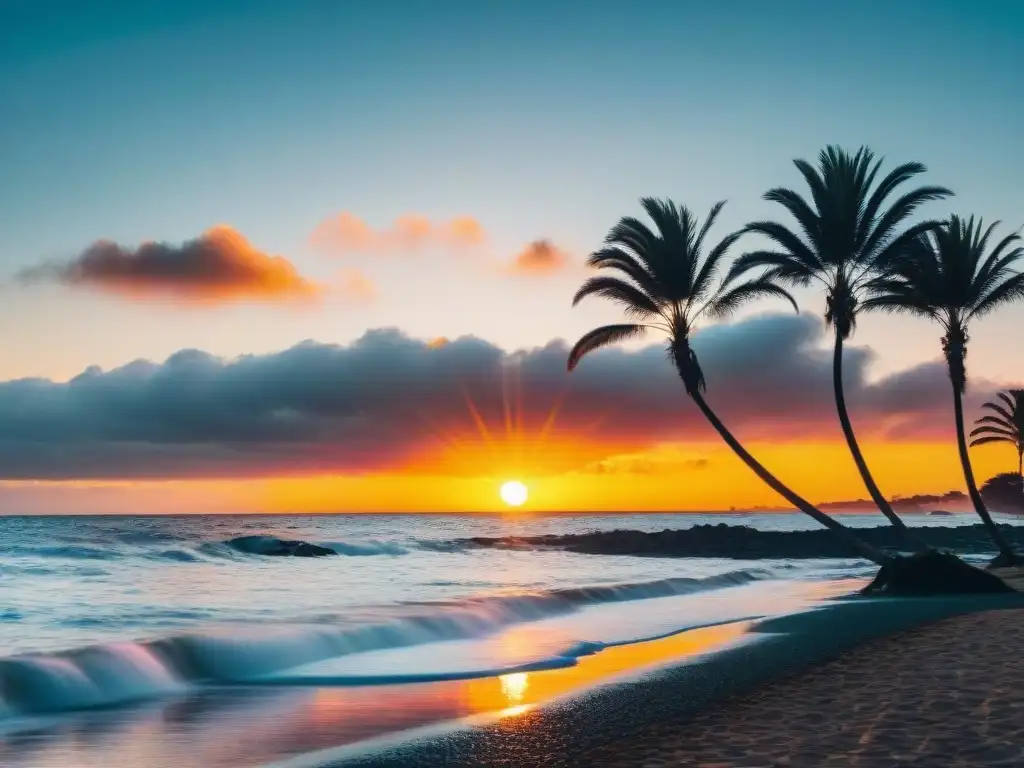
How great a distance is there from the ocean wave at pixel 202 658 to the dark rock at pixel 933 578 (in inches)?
375

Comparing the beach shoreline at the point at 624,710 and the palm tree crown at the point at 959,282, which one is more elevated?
the palm tree crown at the point at 959,282

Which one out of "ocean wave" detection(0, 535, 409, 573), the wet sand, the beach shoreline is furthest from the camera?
"ocean wave" detection(0, 535, 409, 573)

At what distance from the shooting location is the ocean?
31.4 feet

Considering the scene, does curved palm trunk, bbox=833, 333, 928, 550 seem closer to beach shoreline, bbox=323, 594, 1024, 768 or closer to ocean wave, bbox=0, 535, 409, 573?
beach shoreline, bbox=323, 594, 1024, 768

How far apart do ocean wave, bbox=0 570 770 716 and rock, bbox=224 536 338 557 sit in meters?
37.2

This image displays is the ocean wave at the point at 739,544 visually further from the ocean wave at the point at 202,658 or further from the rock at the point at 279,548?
the ocean wave at the point at 202,658

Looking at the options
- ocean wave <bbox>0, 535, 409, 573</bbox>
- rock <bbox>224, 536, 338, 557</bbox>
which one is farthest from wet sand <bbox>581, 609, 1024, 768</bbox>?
rock <bbox>224, 536, 338, 557</bbox>

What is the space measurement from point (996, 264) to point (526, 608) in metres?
20.5

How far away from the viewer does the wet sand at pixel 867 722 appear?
6.70 metres

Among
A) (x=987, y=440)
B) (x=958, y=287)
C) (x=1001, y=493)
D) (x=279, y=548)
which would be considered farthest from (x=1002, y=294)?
(x=1001, y=493)

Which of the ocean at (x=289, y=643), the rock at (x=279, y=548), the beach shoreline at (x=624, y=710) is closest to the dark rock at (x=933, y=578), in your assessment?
the ocean at (x=289, y=643)

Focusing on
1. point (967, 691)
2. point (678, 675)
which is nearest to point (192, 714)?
point (678, 675)

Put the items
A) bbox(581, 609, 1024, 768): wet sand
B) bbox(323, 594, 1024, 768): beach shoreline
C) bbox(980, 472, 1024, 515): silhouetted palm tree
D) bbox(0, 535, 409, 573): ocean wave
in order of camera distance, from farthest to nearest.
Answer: bbox(980, 472, 1024, 515): silhouetted palm tree < bbox(0, 535, 409, 573): ocean wave < bbox(323, 594, 1024, 768): beach shoreline < bbox(581, 609, 1024, 768): wet sand

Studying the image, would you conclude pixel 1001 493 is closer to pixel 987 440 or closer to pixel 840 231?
pixel 987 440
